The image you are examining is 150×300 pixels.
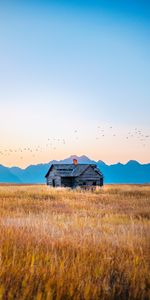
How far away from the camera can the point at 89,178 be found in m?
44.0

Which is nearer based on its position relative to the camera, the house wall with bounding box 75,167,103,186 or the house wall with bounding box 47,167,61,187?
the house wall with bounding box 75,167,103,186

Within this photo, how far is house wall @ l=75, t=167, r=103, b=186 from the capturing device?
43494 mm

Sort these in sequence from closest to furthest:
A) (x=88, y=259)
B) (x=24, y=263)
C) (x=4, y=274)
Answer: (x=4, y=274), (x=24, y=263), (x=88, y=259)

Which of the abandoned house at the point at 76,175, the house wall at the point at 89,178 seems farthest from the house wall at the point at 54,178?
the house wall at the point at 89,178

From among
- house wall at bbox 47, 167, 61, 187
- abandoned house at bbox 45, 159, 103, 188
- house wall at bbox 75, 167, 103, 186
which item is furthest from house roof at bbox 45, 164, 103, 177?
house wall at bbox 47, 167, 61, 187

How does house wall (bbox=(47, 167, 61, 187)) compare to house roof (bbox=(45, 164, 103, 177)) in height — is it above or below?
below

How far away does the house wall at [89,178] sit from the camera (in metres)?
43.5

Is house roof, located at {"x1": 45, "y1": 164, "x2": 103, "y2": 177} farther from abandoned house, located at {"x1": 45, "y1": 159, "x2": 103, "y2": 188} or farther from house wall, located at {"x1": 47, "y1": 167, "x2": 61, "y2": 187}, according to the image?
house wall, located at {"x1": 47, "y1": 167, "x2": 61, "y2": 187}

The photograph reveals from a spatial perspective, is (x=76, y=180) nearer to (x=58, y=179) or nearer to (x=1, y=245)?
(x=58, y=179)

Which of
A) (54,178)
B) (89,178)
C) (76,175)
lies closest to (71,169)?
(76,175)

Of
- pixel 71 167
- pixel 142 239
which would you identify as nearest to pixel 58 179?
pixel 71 167

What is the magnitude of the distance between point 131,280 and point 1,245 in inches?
84.1

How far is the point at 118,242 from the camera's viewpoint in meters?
5.75

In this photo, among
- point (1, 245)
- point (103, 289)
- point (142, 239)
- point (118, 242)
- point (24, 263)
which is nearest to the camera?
point (103, 289)
